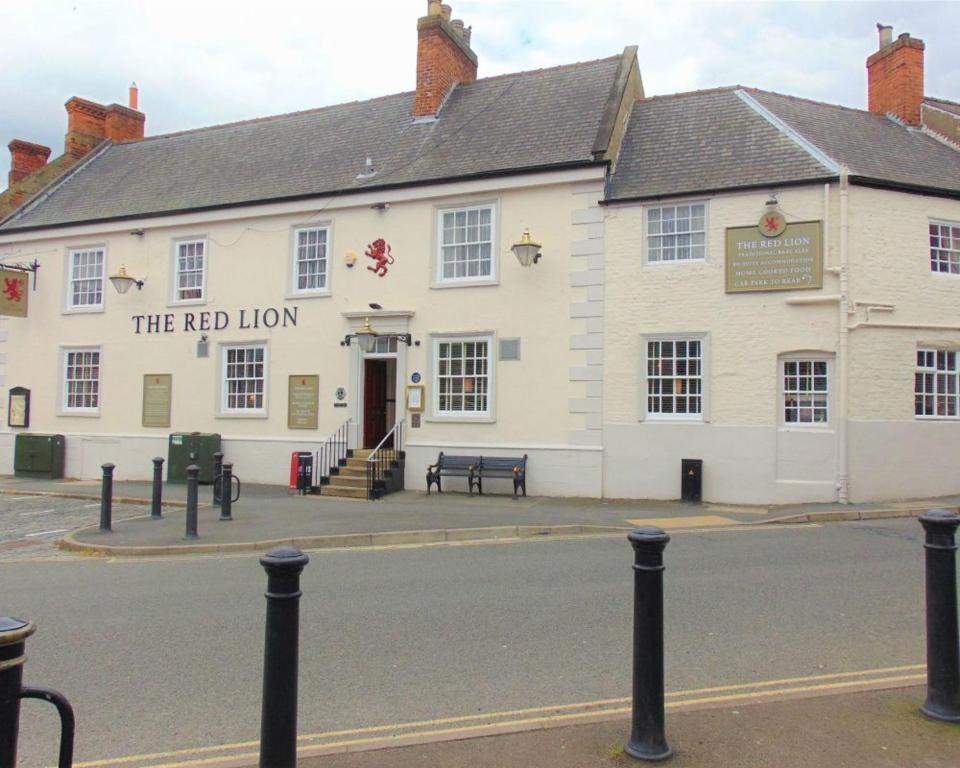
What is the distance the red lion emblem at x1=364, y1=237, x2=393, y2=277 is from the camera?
56.3ft

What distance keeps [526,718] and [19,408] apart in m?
21.0

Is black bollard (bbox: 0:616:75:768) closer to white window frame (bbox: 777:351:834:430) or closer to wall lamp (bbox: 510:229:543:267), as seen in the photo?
wall lamp (bbox: 510:229:543:267)

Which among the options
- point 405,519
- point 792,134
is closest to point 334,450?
point 405,519

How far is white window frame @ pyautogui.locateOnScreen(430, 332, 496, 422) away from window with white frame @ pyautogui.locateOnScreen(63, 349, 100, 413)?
969 centimetres

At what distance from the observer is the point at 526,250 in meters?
15.5

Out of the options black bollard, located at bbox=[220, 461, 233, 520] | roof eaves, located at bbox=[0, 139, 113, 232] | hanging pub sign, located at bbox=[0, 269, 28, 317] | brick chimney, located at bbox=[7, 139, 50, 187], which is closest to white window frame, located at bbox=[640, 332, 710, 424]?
Answer: black bollard, located at bbox=[220, 461, 233, 520]

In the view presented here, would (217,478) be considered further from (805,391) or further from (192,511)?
(805,391)

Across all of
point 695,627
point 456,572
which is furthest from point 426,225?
point 695,627

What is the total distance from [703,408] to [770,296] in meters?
2.44

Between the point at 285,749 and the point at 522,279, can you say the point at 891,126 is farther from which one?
the point at 285,749

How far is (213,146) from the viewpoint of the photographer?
71.7 ft

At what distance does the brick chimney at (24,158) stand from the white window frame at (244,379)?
10.6 m

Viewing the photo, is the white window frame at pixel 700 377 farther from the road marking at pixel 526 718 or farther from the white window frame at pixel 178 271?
the white window frame at pixel 178 271

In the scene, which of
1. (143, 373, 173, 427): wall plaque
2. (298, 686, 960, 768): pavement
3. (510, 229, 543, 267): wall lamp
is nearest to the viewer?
(298, 686, 960, 768): pavement
